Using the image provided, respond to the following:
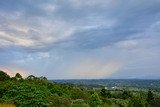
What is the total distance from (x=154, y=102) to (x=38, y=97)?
6306 cm

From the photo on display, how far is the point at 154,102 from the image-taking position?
80438 mm

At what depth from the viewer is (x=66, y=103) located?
36.6 metres

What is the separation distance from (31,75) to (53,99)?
33.9m

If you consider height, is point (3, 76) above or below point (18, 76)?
above

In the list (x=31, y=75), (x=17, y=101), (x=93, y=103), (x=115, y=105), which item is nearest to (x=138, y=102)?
(x=115, y=105)

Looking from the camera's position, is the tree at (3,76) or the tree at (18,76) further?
the tree at (3,76)

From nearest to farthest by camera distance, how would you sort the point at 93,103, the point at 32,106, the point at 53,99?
the point at 32,106
the point at 53,99
the point at 93,103

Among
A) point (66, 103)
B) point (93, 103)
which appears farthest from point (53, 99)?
point (93, 103)

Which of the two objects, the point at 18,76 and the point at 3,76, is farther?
the point at 3,76

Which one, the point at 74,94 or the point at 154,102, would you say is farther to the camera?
the point at 154,102

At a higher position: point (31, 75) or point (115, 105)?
point (31, 75)

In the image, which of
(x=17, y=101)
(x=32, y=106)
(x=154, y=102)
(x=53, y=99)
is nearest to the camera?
(x=32, y=106)

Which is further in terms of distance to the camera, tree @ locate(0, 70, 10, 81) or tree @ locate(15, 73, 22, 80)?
tree @ locate(0, 70, 10, 81)

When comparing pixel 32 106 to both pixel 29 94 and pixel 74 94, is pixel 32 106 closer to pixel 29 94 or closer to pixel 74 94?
pixel 29 94
